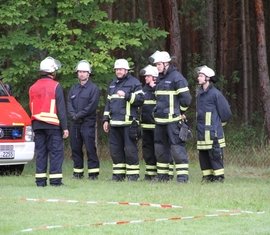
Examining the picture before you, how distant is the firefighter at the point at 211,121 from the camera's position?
48.1 ft

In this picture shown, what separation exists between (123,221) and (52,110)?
4271 millimetres

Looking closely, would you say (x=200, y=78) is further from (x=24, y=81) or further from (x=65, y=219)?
(x=24, y=81)

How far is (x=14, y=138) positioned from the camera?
15.8m

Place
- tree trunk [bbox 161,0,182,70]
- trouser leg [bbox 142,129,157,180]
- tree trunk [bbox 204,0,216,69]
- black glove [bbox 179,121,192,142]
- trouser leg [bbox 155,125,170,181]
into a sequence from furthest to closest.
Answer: tree trunk [bbox 204,0,216,69], tree trunk [bbox 161,0,182,70], trouser leg [bbox 142,129,157,180], trouser leg [bbox 155,125,170,181], black glove [bbox 179,121,192,142]

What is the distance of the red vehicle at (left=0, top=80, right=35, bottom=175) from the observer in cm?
1566

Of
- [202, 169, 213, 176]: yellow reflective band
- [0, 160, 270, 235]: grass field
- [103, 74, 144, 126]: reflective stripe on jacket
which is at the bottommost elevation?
[0, 160, 270, 235]: grass field

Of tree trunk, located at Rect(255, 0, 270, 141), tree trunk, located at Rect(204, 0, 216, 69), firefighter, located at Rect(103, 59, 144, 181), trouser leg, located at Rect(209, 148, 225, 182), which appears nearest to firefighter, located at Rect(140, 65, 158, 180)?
firefighter, located at Rect(103, 59, 144, 181)

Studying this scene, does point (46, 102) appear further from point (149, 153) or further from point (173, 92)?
point (149, 153)

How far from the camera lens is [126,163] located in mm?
15383

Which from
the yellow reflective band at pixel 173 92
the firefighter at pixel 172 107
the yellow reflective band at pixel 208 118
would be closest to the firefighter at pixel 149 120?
the firefighter at pixel 172 107

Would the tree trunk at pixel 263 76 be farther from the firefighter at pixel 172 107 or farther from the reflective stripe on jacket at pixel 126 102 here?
the firefighter at pixel 172 107

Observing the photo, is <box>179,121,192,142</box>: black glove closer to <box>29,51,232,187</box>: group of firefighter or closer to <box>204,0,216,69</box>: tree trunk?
<box>29,51,232,187</box>: group of firefighter

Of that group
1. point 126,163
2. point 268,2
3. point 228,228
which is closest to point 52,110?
point 126,163

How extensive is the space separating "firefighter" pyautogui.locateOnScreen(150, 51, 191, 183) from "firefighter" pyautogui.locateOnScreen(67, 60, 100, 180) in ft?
4.21
